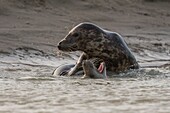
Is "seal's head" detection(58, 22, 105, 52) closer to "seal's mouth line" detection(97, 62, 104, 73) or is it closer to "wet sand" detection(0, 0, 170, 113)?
"wet sand" detection(0, 0, 170, 113)

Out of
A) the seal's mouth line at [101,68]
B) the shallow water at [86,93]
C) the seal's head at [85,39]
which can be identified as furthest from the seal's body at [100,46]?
the seal's mouth line at [101,68]

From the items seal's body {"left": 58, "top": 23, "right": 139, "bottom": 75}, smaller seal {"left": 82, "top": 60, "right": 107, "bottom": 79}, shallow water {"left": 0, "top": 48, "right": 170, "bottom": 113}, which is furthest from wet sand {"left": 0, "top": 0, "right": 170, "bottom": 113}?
seal's body {"left": 58, "top": 23, "right": 139, "bottom": 75}

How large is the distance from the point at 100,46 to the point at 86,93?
2.77m

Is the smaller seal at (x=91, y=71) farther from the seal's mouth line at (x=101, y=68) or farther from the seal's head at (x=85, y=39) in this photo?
the seal's head at (x=85, y=39)

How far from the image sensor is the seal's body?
9.65 m

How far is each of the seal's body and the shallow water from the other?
0.31 meters

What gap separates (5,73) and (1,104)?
11.9 ft

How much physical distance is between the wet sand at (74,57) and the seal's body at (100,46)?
13.7 inches

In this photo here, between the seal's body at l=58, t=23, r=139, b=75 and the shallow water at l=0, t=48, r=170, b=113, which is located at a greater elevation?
the seal's body at l=58, t=23, r=139, b=75

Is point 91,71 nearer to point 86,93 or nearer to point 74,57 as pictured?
point 86,93

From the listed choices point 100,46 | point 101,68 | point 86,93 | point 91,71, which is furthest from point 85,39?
point 86,93

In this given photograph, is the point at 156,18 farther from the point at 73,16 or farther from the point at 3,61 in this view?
the point at 3,61

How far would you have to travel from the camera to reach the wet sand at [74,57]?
246 inches

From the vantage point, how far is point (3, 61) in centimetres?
1180
